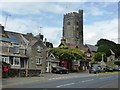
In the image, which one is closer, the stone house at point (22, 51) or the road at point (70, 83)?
the road at point (70, 83)

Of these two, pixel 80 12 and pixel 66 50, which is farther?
pixel 80 12

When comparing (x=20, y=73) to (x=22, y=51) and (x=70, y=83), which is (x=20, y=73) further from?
(x=70, y=83)

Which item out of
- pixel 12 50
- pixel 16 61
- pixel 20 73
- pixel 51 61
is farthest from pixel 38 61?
pixel 20 73

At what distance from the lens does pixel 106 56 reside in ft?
386

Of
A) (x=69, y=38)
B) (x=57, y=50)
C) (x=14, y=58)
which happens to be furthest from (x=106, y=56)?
(x=14, y=58)

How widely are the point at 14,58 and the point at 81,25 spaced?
89.4 m

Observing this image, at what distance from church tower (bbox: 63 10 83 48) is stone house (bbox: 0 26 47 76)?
7228 centimetres

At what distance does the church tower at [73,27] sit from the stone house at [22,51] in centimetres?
7228

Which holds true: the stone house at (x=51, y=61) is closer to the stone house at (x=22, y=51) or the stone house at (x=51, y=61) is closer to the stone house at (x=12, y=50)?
the stone house at (x=22, y=51)

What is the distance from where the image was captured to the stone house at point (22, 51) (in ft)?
180

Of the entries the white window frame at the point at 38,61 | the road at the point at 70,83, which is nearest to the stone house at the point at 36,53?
the white window frame at the point at 38,61

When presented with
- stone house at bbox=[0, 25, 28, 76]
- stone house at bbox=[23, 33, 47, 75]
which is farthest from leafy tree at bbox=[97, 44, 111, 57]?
stone house at bbox=[0, 25, 28, 76]

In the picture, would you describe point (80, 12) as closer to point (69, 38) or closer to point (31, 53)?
point (69, 38)

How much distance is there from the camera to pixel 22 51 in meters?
59.1
